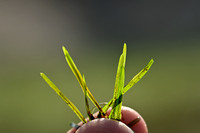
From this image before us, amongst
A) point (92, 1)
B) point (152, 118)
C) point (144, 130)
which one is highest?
point (92, 1)

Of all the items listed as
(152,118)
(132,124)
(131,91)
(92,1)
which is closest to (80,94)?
(131,91)

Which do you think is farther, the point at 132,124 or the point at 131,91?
the point at 131,91

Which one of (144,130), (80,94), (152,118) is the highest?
(144,130)

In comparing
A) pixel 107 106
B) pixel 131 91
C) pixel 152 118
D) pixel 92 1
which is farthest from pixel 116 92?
pixel 92 1

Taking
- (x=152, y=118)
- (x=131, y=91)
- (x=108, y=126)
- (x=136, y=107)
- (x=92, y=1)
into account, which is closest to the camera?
(x=108, y=126)

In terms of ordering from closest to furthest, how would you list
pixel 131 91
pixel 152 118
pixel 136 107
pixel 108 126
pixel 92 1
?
pixel 108 126, pixel 152 118, pixel 136 107, pixel 131 91, pixel 92 1

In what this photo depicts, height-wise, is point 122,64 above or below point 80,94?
above

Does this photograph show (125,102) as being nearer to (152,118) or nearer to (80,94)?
(152,118)

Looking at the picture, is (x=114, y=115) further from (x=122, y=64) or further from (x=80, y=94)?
(x=80, y=94)

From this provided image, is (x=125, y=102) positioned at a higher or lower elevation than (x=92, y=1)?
lower
